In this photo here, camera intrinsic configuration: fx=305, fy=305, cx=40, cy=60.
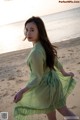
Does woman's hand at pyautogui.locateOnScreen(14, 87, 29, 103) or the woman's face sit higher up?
the woman's face

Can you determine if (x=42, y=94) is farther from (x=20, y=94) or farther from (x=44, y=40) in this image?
(x=44, y=40)

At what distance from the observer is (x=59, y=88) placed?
3057mm

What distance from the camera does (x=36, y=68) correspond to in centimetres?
285

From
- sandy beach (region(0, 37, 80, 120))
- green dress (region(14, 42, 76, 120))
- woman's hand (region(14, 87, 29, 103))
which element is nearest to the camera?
woman's hand (region(14, 87, 29, 103))

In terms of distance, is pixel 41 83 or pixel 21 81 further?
pixel 21 81

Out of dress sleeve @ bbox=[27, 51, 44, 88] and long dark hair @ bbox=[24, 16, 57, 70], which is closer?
dress sleeve @ bbox=[27, 51, 44, 88]

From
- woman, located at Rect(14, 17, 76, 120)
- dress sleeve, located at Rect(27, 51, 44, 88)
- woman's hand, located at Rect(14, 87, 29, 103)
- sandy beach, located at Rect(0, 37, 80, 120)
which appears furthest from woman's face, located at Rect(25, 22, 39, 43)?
sandy beach, located at Rect(0, 37, 80, 120)

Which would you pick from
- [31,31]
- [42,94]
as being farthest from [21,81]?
[31,31]

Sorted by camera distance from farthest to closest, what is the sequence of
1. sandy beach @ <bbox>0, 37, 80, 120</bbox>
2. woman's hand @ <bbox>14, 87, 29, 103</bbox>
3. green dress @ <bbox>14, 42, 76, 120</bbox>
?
1. sandy beach @ <bbox>0, 37, 80, 120</bbox>
2. green dress @ <bbox>14, 42, 76, 120</bbox>
3. woman's hand @ <bbox>14, 87, 29, 103</bbox>

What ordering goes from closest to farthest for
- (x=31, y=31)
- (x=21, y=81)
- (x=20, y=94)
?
(x=20, y=94)
(x=31, y=31)
(x=21, y=81)

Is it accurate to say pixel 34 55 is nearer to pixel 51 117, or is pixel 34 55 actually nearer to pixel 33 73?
pixel 33 73

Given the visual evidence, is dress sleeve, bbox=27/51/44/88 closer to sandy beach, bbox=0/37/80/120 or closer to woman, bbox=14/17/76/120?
woman, bbox=14/17/76/120

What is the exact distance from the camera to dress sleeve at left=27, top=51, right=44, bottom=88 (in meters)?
2.83

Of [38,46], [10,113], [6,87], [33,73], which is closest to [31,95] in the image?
[33,73]
